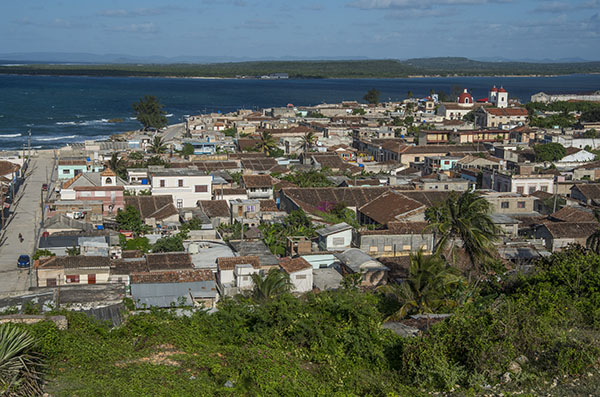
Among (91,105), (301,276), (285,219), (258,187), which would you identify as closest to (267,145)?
(258,187)

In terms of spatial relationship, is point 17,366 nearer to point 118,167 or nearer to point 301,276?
point 301,276

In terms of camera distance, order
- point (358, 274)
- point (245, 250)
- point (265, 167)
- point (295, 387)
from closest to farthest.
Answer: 1. point (295, 387)
2. point (358, 274)
3. point (245, 250)
4. point (265, 167)

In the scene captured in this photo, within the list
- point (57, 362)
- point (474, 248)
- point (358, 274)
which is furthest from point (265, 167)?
point (57, 362)

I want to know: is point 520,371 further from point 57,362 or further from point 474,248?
point 474,248

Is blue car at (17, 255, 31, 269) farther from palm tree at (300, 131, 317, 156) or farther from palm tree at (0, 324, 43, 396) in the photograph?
palm tree at (300, 131, 317, 156)

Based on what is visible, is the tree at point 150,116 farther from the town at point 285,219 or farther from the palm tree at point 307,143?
the palm tree at point 307,143
